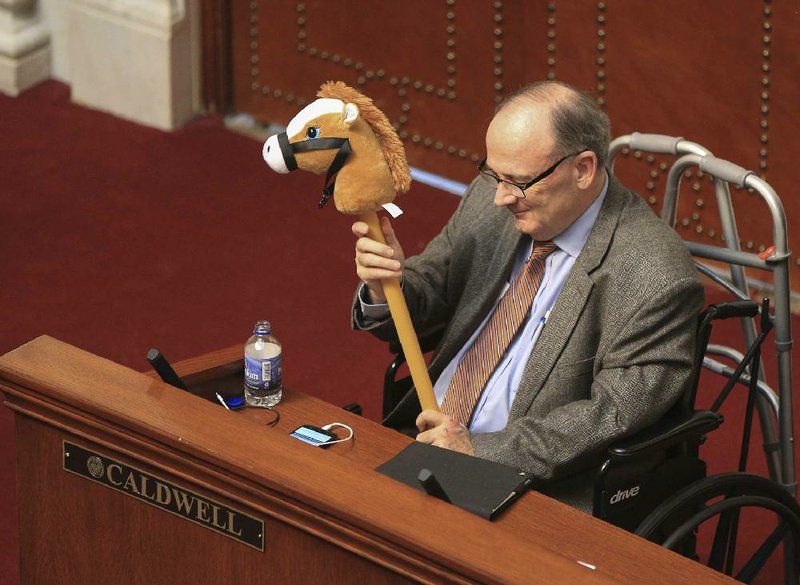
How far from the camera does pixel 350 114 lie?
108 inches

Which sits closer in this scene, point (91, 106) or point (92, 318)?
point (92, 318)

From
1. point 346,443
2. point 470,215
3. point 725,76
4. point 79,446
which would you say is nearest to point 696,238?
point 725,76

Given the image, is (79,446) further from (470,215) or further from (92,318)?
(92,318)

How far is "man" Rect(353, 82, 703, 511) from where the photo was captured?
9.44ft

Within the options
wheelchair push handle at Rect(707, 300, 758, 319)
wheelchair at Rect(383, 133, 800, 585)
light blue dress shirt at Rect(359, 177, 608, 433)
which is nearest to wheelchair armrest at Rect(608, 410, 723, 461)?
wheelchair at Rect(383, 133, 800, 585)

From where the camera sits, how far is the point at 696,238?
16.8 ft

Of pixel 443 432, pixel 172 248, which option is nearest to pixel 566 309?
pixel 443 432

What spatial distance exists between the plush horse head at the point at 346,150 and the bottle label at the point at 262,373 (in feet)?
1.09

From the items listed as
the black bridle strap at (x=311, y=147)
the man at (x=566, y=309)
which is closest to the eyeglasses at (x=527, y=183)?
the man at (x=566, y=309)

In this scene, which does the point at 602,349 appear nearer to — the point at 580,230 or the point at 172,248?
the point at 580,230

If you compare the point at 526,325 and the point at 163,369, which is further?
the point at 526,325

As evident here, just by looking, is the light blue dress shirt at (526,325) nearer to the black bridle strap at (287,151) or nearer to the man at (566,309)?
the man at (566,309)

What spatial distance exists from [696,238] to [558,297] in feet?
7.28

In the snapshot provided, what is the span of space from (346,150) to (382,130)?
85 mm
